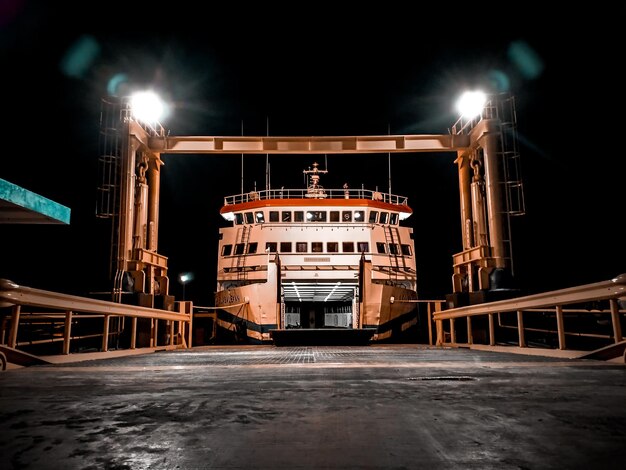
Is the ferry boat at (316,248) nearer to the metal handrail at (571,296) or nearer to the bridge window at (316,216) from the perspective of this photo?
the bridge window at (316,216)

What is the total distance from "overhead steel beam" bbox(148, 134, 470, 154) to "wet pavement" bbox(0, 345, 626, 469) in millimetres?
11509

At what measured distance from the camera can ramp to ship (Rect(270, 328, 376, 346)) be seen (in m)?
12.2

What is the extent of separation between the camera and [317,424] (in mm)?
1950

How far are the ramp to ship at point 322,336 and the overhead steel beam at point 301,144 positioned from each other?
5402 mm

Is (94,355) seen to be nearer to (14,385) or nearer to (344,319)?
(14,385)

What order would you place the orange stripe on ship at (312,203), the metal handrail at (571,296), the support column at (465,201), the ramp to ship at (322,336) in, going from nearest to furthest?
the metal handrail at (571,296)
the ramp to ship at (322,336)
the support column at (465,201)
the orange stripe on ship at (312,203)

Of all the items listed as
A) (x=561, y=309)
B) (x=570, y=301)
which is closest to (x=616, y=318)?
(x=570, y=301)

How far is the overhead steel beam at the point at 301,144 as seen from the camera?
1448 centimetres

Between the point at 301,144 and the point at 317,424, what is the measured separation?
13107 millimetres

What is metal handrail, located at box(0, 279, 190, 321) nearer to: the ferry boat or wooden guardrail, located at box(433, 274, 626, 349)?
wooden guardrail, located at box(433, 274, 626, 349)

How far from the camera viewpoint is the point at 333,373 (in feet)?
13.6

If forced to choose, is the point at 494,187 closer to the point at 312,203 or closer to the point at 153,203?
the point at 153,203

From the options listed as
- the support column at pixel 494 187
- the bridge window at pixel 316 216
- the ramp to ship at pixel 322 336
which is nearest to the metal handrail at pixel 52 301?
the ramp to ship at pixel 322 336

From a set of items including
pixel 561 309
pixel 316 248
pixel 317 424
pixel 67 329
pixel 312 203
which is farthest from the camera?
pixel 312 203
